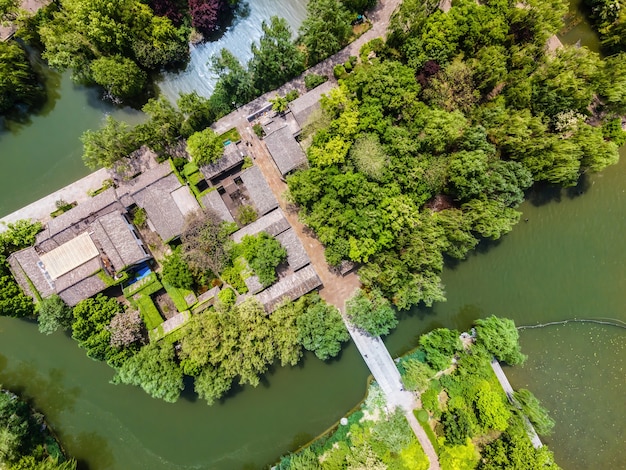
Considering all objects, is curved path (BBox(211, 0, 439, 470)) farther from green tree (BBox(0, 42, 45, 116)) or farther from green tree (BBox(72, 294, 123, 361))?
green tree (BBox(72, 294, 123, 361))

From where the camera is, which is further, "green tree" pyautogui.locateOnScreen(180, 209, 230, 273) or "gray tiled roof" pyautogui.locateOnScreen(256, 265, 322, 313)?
"gray tiled roof" pyautogui.locateOnScreen(256, 265, 322, 313)

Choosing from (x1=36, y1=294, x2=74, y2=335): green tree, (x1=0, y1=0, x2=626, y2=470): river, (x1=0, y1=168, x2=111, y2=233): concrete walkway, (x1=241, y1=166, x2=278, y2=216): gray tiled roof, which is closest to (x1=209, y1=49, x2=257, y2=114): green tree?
(x1=241, y1=166, x2=278, y2=216): gray tiled roof

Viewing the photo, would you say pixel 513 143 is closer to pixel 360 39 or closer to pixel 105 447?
pixel 360 39

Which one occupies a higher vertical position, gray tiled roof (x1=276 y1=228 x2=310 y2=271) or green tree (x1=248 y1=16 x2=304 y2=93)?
green tree (x1=248 y1=16 x2=304 y2=93)

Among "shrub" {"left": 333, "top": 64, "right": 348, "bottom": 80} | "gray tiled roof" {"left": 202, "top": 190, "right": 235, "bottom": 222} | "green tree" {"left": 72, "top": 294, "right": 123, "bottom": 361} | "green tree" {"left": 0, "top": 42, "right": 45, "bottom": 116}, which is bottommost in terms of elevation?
"green tree" {"left": 72, "top": 294, "right": 123, "bottom": 361}

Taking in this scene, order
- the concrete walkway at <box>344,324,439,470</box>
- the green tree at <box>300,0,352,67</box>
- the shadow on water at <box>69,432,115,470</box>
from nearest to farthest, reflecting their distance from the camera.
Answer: the green tree at <box>300,0,352,67</box>, the concrete walkway at <box>344,324,439,470</box>, the shadow on water at <box>69,432,115,470</box>

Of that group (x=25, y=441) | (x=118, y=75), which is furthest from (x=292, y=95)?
(x=25, y=441)

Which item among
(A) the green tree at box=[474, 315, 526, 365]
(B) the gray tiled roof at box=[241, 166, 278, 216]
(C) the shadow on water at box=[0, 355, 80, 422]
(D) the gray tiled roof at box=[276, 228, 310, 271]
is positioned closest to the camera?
(A) the green tree at box=[474, 315, 526, 365]
